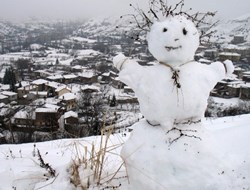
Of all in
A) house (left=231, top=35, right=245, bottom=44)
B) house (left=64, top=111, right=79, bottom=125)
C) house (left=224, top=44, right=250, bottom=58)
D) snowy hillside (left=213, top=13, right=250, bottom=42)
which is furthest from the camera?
snowy hillside (left=213, top=13, right=250, bottom=42)

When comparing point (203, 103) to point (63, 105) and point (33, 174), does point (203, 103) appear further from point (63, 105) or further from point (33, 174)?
point (63, 105)

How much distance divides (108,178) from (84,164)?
0.68 feet

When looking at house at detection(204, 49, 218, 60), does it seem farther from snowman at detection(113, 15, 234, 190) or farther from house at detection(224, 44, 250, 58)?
snowman at detection(113, 15, 234, 190)

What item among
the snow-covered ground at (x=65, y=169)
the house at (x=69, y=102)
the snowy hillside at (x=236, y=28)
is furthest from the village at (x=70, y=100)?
the snowy hillside at (x=236, y=28)

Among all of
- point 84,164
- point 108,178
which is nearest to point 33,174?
point 84,164

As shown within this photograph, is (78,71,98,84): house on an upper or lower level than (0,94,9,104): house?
upper

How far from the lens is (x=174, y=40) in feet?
7.41

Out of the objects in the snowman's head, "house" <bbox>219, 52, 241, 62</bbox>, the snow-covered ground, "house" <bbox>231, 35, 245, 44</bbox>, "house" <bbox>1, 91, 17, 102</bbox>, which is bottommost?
"house" <bbox>1, 91, 17, 102</bbox>

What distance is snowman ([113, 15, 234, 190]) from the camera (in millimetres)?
2168

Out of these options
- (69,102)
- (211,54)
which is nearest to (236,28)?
(211,54)

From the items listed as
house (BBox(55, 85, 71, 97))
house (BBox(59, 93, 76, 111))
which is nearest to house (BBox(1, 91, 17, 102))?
house (BBox(55, 85, 71, 97))

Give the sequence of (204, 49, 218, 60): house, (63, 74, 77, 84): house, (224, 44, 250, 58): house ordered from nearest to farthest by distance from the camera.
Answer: (63, 74, 77, 84): house, (204, 49, 218, 60): house, (224, 44, 250, 58): house

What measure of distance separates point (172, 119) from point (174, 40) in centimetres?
54

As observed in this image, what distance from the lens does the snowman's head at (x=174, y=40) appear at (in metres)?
2.28
